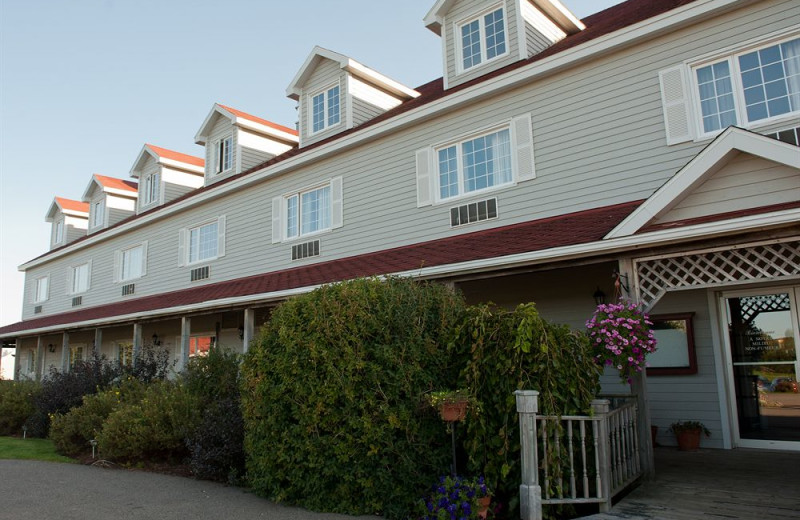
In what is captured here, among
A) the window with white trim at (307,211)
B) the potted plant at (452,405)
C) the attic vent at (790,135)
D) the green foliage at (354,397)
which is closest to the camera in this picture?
the potted plant at (452,405)

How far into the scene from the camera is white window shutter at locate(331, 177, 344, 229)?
1353 cm

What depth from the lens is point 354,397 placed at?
6270 mm

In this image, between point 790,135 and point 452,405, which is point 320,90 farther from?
point 452,405

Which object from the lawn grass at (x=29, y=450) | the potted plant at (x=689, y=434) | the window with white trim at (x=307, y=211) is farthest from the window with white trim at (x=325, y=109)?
the potted plant at (x=689, y=434)

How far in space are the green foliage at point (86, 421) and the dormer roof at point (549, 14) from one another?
9.63 meters

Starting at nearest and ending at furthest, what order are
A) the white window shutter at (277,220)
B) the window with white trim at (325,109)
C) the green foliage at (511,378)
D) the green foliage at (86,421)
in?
1. the green foliage at (511,378)
2. the green foliage at (86,421)
3. the window with white trim at (325,109)
4. the white window shutter at (277,220)

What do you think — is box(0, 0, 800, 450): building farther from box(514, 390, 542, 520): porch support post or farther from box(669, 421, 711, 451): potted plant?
box(514, 390, 542, 520): porch support post

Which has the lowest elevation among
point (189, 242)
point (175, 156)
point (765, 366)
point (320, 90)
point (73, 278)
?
point (765, 366)

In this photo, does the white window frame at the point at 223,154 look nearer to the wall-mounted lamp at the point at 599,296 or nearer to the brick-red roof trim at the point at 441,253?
the brick-red roof trim at the point at 441,253

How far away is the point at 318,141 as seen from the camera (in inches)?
586

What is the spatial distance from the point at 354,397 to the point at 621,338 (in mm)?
3022

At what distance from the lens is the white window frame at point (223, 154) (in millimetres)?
17984

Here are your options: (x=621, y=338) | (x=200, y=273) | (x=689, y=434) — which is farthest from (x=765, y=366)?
(x=200, y=273)

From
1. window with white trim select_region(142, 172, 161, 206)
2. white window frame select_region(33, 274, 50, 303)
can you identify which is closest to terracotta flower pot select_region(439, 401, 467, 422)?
window with white trim select_region(142, 172, 161, 206)
